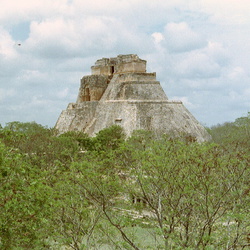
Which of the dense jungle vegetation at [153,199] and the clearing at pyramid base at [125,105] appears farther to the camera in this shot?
the clearing at pyramid base at [125,105]

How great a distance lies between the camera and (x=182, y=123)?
42562mm

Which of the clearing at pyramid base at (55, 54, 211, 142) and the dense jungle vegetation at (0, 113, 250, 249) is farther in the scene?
the clearing at pyramid base at (55, 54, 211, 142)

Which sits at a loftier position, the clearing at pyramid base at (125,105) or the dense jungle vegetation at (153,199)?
the clearing at pyramid base at (125,105)

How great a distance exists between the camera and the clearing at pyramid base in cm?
4150

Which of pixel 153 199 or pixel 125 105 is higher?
pixel 125 105

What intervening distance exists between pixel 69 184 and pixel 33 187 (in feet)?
9.80

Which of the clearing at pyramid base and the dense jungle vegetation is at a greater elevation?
the clearing at pyramid base

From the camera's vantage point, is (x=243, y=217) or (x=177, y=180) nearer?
(x=243, y=217)

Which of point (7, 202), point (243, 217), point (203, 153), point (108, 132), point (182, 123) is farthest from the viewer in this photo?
point (182, 123)

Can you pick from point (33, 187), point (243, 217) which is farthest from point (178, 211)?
point (33, 187)

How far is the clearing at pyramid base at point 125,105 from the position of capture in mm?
41500

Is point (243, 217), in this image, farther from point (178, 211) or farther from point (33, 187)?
point (33, 187)

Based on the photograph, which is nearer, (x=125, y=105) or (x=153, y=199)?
(x=153, y=199)

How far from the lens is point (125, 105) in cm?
4306
